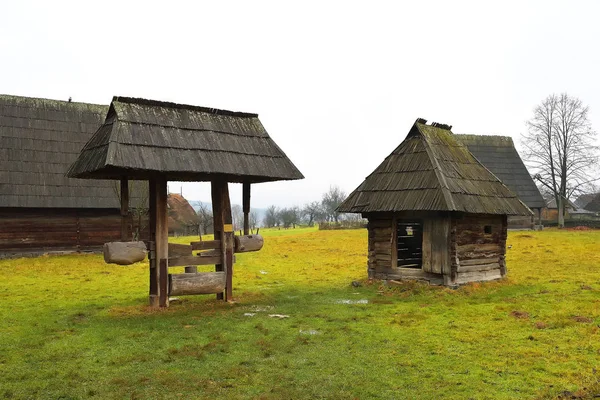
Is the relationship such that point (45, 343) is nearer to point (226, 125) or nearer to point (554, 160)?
point (226, 125)

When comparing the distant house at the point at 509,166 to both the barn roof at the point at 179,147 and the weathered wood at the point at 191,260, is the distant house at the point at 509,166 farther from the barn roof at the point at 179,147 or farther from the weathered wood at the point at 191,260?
the weathered wood at the point at 191,260

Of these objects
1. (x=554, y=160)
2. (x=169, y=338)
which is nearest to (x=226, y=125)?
(x=169, y=338)

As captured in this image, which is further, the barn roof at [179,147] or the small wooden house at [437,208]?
the small wooden house at [437,208]

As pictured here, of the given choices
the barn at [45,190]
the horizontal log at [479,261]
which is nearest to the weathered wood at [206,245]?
the horizontal log at [479,261]

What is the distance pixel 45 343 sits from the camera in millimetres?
8938

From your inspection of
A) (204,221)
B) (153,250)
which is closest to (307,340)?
(153,250)

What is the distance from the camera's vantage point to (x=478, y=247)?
15.0 meters

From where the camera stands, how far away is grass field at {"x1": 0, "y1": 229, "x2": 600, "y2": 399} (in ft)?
22.1

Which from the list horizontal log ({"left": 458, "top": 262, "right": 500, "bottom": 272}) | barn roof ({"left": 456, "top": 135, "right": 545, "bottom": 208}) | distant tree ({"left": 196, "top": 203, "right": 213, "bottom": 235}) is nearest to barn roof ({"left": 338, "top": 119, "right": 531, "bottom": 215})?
horizontal log ({"left": 458, "top": 262, "right": 500, "bottom": 272})

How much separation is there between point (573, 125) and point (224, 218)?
4013cm

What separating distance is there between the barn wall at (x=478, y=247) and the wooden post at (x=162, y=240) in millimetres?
7678

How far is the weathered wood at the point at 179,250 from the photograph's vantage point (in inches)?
475

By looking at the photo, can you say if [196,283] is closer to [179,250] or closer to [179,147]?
[179,250]

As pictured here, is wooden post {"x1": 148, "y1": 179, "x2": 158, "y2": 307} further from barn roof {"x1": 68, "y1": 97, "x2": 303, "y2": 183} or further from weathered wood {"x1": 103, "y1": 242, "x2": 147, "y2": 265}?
weathered wood {"x1": 103, "y1": 242, "x2": 147, "y2": 265}
